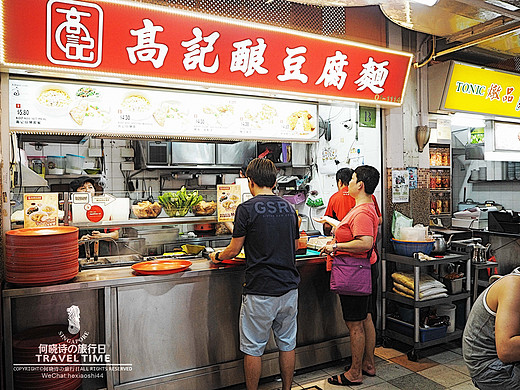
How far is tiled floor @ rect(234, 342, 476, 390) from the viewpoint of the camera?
346cm

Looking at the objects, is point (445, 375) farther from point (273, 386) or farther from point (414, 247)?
point (273, 386)

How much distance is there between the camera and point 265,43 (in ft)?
10.9

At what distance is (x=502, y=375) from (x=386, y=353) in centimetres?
235

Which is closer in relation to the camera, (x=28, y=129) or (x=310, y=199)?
(x=28, y=129)

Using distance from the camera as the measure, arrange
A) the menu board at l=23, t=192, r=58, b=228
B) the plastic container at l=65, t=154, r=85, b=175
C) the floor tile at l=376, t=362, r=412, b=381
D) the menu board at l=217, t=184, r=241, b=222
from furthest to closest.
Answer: the plastic container at l=65, t=154, r=85, b=175, the menu board at l=217, t=184, r=241, b=222, the floor tile at l=376, t=362, r=412, b=381, the menu board at l=23, t=192, r=58, b=228

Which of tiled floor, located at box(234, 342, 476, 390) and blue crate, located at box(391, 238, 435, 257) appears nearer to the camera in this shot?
tiled floor, located at box(234, 342, 476, 390)

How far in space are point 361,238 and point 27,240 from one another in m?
2.44

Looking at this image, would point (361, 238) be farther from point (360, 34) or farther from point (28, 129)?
point (28, 129)

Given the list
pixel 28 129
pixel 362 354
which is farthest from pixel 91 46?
pixel 362 354

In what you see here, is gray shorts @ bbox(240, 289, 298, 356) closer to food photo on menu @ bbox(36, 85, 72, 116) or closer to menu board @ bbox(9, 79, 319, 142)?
menu board @ bbox(9, 79, 319, 142)

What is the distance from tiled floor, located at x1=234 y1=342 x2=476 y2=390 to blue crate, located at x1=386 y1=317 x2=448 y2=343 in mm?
207

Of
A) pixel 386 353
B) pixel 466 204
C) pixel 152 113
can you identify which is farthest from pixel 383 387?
pixel 466 204

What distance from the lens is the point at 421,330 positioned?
3.96m

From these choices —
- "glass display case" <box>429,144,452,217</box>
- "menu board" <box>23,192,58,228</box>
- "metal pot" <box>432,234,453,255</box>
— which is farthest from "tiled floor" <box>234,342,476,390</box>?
"menu board" <box>23,192,58,228</box>
